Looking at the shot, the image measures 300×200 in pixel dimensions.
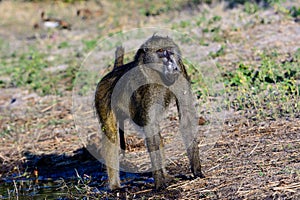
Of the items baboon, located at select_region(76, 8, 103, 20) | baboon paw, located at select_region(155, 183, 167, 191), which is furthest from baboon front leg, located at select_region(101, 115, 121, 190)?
baboon, located at select_region(76, 8, 103, 20)

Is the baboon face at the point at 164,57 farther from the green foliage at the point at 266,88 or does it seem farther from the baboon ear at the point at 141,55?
the green foliage at the point at 266,88

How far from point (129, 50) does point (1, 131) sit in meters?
2.81

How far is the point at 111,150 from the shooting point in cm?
603

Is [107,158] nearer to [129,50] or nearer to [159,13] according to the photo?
[129,50]

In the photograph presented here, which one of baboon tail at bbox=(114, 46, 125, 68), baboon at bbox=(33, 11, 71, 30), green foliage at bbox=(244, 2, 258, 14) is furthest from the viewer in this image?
baboon at bbox=(33, 11, 71, 30)

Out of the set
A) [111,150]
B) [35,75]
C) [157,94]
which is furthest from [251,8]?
[157,94]

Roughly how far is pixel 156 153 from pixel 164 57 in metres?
0.86

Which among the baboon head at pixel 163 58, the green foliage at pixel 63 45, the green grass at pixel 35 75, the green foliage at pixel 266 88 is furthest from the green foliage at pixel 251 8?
the baboon head at pixel 163 58

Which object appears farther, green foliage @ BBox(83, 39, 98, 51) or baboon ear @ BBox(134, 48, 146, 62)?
green foliage @ BBox(83, 39, 98, 51)

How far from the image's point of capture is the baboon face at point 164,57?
17.1 feet

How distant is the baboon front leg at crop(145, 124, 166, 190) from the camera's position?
5371 millimetres

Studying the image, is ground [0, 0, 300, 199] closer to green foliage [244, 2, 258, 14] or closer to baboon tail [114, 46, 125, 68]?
green foliage [244, 2, 258, 14]

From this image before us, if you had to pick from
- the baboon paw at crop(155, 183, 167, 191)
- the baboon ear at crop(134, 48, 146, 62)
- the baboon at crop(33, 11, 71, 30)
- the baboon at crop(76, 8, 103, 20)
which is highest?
the baboon ear at crop(134, 48, 146, 62)

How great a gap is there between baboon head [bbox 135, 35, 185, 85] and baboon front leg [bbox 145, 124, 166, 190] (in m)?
0.44
